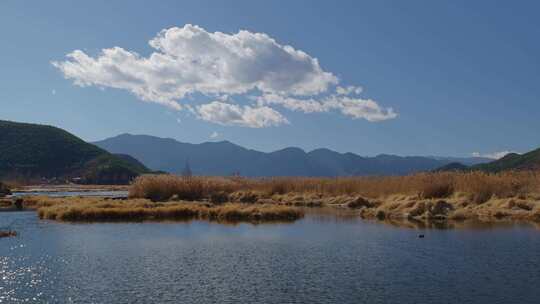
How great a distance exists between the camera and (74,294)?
1750cm

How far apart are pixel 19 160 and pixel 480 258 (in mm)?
175848

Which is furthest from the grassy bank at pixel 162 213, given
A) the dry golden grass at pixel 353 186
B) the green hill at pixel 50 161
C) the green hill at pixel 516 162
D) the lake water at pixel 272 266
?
the green hill at pixel 50 161

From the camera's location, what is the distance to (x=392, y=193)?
52.8 meters

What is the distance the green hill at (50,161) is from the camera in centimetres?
16588

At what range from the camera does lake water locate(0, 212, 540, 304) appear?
17.3 meters

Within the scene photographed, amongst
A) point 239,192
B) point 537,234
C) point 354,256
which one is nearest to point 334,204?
point 239,192

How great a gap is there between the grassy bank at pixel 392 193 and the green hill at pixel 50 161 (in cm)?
10854

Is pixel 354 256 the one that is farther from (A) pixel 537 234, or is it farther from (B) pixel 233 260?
(A) pixel 537 234

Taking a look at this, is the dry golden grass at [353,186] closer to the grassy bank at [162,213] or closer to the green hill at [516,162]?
the grassy bank at [162,213]

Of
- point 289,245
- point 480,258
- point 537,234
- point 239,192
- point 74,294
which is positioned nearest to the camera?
point 74,294

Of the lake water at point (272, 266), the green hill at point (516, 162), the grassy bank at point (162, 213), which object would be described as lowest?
the lake water at point (272, 266)

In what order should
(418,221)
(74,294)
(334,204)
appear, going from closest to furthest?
(74,294), (418,221), (334,204)

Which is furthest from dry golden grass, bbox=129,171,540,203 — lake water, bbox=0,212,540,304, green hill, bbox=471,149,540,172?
green hill, bbox=471,149,540,172

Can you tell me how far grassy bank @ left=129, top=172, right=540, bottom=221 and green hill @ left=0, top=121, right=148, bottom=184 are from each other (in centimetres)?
10854
